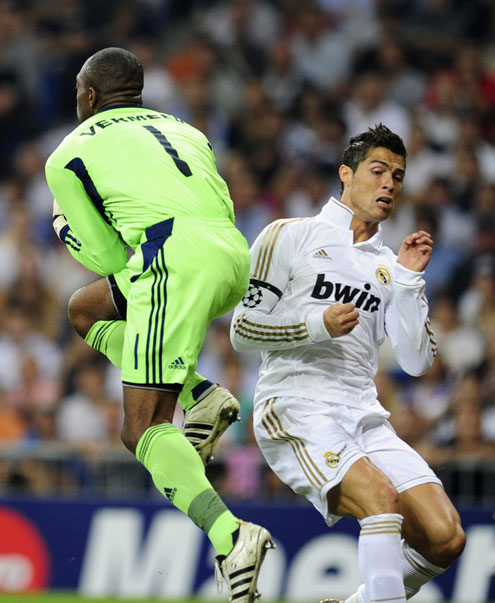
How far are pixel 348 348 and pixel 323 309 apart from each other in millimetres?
225

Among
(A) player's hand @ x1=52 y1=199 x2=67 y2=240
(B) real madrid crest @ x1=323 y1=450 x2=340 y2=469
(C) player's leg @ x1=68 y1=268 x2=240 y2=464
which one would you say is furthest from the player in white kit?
(A) player's hand @ x1=52 y1=199 x2=67 y2=240

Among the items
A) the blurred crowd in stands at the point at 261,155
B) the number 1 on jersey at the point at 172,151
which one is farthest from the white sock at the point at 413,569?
the blurred crowd in stands at the point at 261,155

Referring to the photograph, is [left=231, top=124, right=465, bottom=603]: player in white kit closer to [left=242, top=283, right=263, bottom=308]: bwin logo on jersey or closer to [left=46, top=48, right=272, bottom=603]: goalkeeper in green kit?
[left=242, top=283, right=263, bottom=308]: bwin logo on jersey

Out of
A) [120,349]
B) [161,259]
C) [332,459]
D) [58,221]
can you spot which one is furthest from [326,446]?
[58,221]

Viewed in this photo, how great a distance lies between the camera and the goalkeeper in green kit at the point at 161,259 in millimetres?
4645

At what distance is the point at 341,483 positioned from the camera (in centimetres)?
513

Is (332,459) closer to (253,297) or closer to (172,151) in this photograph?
(253,297)

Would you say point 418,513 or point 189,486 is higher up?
point 189,486

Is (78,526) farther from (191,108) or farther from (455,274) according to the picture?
(191,108)

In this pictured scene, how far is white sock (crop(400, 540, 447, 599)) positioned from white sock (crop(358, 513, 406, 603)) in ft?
1.53

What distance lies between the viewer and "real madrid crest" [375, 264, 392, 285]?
5.64 meters

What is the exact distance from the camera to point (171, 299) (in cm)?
468

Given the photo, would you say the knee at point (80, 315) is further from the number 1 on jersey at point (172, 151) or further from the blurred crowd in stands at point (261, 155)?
the blurred crowd in stands at point (261, 155)

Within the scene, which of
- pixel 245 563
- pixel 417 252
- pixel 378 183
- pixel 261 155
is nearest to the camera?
pixel 245 563
